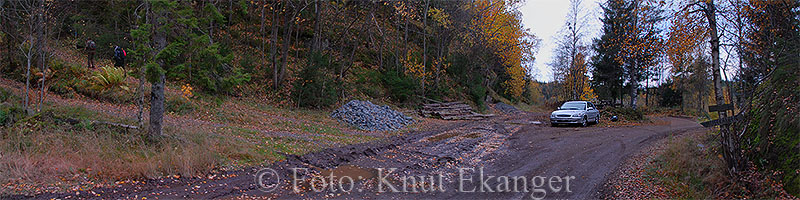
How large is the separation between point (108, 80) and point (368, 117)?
978 centimetres

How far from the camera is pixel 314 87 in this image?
63.5 ft

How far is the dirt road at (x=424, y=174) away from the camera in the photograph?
6.98 metres

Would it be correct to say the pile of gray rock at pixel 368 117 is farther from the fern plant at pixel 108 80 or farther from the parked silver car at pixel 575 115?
the fern plant at pixel 108 80

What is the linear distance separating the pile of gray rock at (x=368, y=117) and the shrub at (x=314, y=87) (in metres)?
1.30

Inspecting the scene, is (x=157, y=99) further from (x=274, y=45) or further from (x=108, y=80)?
(x=274, y=45)

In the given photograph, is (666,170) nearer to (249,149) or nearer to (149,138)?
(249,149)

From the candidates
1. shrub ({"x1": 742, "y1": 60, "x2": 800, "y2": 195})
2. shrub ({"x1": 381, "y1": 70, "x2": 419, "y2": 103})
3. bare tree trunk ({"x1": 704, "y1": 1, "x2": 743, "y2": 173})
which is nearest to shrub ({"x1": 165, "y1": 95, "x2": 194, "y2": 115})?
shrub ({"x1": 381, "y1": 70, "x2": 419, "y2": 103})

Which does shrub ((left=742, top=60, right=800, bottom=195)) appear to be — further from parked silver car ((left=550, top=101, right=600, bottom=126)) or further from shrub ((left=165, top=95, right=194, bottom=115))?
shrub ((left=165, top=95, right=194, bottom=115))

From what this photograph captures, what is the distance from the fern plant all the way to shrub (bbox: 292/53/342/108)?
23.1 ft

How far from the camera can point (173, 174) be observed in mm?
7363

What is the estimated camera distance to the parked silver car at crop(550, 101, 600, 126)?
2022 centimetres

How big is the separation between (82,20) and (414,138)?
58.2 feet

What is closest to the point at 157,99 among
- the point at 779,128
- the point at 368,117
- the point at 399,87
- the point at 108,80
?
the point at 108,80

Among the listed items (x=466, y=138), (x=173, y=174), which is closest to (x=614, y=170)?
(x=466, y=138)
